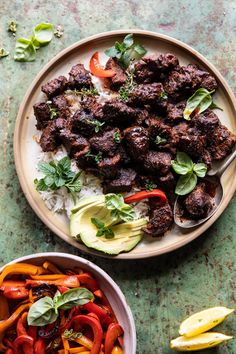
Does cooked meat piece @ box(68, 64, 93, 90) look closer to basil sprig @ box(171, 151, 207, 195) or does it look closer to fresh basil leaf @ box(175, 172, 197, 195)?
basil sprig @ box(171, 151, 207, 195)

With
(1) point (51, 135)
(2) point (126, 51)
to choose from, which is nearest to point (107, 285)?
(1) point (51, 135)

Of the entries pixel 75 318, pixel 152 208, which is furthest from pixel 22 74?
pixel 75 318

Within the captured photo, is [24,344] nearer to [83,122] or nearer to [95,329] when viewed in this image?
[95,329]

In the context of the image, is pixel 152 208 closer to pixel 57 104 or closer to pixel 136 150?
pixel 136 150

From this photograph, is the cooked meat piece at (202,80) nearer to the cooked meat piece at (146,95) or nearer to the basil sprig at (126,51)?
the cooked meat piece at (146,95)

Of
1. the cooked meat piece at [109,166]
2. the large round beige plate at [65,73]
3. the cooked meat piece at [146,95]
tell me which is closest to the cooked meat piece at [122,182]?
the cooked meat piece at [109,166]

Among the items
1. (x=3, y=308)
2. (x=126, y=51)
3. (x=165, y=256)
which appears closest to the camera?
(x=3, y=308)
